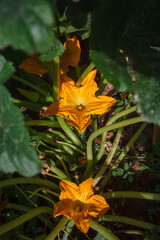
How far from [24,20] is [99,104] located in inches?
34.8

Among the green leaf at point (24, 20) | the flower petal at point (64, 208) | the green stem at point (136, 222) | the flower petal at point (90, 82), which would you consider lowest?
the green stem at point (136, 222)

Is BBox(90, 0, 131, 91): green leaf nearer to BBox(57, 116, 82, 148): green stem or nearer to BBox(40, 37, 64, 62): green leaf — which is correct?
BBox(40, 37, 64, 62): green leaf

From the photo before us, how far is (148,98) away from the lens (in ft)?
3.40

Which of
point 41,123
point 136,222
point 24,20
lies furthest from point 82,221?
point 24,20

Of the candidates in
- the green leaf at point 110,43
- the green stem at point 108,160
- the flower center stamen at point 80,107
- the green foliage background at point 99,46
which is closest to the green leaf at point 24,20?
the green foliage background at point 99,46

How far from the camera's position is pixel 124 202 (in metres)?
1.84

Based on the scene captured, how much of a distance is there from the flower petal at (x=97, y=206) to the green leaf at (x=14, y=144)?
67 centimetres

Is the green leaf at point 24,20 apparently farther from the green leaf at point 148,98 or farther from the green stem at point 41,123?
the green stem at point 41,123

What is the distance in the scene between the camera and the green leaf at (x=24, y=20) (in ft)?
2.21

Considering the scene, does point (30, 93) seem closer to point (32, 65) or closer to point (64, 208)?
point (32, 65)

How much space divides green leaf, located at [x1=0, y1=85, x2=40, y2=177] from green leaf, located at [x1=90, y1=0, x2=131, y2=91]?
376 mm

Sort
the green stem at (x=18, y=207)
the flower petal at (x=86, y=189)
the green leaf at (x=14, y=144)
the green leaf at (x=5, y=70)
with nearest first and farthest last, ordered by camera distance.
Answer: the green leaf at (x=14, y=144) → the green leaf at (x=5, y=70) → the flower petal at (x=86, y=189) → the green stem at (x=18, y=207)

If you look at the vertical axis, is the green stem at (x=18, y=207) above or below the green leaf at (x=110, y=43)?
below

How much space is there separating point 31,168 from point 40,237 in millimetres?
922
